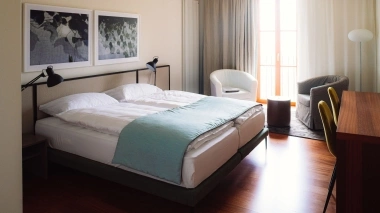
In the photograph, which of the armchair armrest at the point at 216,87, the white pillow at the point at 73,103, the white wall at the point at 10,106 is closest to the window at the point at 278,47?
the armchair armrest at the point at 216,87

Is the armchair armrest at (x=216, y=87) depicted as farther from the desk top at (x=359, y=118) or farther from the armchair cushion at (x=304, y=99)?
the desk top at (x=359, y=118)

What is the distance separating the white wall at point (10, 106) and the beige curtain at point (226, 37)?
5.16 m

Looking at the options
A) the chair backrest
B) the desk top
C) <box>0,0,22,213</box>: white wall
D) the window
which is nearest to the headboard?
<box>0,0,22,213</box>: white wall

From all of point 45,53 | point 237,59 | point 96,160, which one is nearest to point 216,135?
point 96,160

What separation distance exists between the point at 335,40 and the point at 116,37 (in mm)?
3623

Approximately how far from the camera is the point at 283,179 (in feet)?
9.94

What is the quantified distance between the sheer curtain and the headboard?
8.80ft

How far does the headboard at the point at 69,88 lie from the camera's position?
3115 mm

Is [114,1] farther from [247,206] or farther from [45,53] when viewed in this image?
[247,206]

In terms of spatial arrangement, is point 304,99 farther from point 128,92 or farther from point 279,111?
point 128,92

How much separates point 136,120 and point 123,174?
1.55 feet

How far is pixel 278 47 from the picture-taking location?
606cm

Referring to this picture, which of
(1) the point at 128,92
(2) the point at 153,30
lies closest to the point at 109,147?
(1) the point at 128,92

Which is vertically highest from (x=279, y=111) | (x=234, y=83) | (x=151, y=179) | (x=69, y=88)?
(x=234, y=83)
